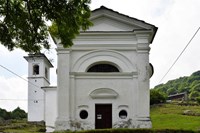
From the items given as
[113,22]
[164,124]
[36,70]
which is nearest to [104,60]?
[113,22]

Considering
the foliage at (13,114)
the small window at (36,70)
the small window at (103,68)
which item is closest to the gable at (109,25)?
the small window at (103,68)

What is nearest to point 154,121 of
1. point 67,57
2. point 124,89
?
point 124,89

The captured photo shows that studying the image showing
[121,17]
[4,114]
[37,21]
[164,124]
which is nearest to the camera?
[37,21]

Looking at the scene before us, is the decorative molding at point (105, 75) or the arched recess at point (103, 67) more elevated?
the arched recess at point (103, 67)

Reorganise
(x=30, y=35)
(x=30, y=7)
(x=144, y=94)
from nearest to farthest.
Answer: (x=30, y=7) < (x=30, y=35) < (x=144, y=94)

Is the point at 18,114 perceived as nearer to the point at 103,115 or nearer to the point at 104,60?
the point at 103,115

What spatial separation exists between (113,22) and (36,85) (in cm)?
3087

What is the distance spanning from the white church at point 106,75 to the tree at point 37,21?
12.2 meters

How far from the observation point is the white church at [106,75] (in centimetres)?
2458

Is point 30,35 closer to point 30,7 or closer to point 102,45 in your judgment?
point 30,7

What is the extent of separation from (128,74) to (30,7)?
14358mm

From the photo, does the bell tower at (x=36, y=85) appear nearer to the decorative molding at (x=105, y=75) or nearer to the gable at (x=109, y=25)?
the gable at (x=109, y=25)

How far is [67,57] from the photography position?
25.1 m

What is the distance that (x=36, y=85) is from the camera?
54.8m
